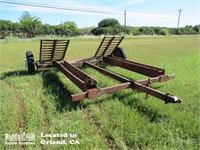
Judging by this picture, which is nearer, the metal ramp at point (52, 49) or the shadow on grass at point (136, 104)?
the shadow on grass at point (136, 104)

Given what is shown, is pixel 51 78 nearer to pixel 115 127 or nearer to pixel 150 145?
pixel 115 127

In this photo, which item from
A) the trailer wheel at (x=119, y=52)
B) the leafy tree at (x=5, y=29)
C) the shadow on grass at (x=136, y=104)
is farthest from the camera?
the leafy tree at (x=5, y=29)

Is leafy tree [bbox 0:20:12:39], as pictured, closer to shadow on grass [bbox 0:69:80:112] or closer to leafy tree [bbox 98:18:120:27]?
leafy tree [bbox 98:18:120:27]

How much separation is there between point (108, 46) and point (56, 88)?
3.12 metres

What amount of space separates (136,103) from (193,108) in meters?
1.05

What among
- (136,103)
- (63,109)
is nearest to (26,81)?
(63,109)

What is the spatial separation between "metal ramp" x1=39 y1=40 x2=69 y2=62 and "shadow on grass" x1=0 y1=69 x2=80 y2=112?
1.54ft

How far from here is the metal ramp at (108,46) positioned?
7.26 m

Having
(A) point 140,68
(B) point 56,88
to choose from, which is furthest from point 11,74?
(A) point 140,68

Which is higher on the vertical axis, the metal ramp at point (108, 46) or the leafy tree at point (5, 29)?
the leafy tree at point (5, 29)

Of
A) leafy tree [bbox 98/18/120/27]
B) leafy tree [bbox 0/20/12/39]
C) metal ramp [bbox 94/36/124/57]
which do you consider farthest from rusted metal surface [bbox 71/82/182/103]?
leafy tree [bbox 98/18/120/27]

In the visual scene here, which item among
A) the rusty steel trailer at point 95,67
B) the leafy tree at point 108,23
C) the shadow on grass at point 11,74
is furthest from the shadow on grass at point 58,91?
the leafy tree at point 108,23

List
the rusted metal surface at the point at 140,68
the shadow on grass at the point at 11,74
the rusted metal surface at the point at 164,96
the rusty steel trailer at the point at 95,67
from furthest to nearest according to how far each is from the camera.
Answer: the shadow on grass at the point at 11,74 → the rusted metal surface at the point at 140,68 → the rusty steel trailer at the point at 95,67 → the rusted metal surface at the point at 164,96

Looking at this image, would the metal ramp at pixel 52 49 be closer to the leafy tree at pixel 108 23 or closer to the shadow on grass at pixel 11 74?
the shadow on grass at pixel 11 74
